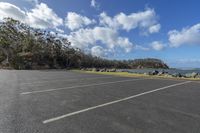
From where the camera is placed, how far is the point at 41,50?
58.7 meters

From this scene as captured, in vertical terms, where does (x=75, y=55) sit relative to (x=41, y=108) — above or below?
above

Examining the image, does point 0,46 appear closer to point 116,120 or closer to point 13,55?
point 13,55

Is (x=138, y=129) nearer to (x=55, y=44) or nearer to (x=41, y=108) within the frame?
(x=41, y=108)

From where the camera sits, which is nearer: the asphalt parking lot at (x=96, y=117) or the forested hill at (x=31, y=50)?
the asphalt parking lot at (x=96, y=117)

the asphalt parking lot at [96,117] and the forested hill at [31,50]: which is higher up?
the forested hill at [31,50]

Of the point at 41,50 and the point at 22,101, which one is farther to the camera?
the point at 41,50

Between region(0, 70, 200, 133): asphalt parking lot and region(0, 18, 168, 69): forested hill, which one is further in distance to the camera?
region(0, 18, 168, 69): forested hill

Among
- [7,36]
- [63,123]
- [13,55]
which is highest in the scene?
[7,36]

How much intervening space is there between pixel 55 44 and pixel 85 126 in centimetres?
6418

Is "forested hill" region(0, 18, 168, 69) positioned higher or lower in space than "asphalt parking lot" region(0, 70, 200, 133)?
higher

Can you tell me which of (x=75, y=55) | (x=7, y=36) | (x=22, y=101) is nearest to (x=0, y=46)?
(x=7, y=36)

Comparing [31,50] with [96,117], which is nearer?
[96,117]

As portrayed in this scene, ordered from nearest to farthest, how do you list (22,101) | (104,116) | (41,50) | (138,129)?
(138,129) < (104,116) < (22,101) < (41,50)

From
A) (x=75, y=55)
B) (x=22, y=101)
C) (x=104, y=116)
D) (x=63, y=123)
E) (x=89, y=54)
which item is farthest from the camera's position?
(x=89, y=54)
